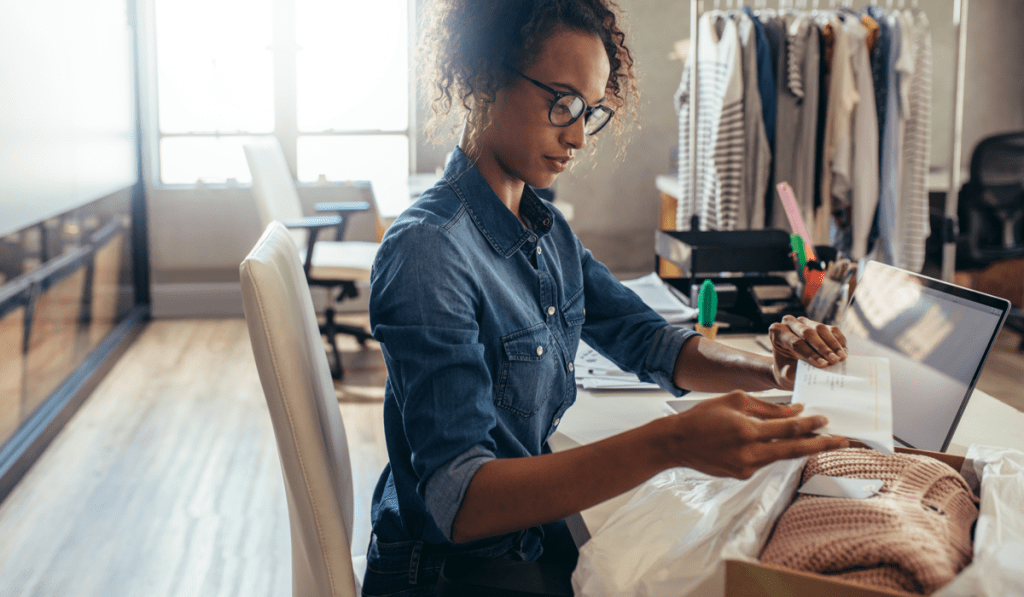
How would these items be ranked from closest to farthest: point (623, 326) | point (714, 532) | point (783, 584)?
point (783, 584), point (714, 532), point (623, 326)

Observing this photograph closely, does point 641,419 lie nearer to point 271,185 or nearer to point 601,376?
point 601,376

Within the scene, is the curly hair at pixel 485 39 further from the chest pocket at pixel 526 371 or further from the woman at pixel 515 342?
the chest pocket at pixel 526 371

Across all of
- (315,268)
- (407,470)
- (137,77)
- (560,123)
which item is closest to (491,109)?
(560,123)

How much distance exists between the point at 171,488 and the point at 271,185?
1561mm

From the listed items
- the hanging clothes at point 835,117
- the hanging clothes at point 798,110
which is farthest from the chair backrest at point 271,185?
the hanging clothes at point 835,117

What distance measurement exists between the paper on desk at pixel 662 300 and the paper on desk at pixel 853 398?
0.70 meters

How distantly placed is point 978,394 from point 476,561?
36.8 inches

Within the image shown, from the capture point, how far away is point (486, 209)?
3.13 feet

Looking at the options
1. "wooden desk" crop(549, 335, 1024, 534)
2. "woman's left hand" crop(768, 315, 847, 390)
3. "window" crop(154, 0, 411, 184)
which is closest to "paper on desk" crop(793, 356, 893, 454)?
"woman's left hand" crop(768, 315, 847, 390)

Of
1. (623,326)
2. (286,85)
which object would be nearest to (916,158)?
(623,326)

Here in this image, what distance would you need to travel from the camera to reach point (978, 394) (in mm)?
1317

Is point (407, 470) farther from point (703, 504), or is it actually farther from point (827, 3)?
point (827, 3)

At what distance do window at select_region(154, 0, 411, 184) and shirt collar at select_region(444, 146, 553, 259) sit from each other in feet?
12.6

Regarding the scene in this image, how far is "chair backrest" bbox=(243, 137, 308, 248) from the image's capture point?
3434mm
